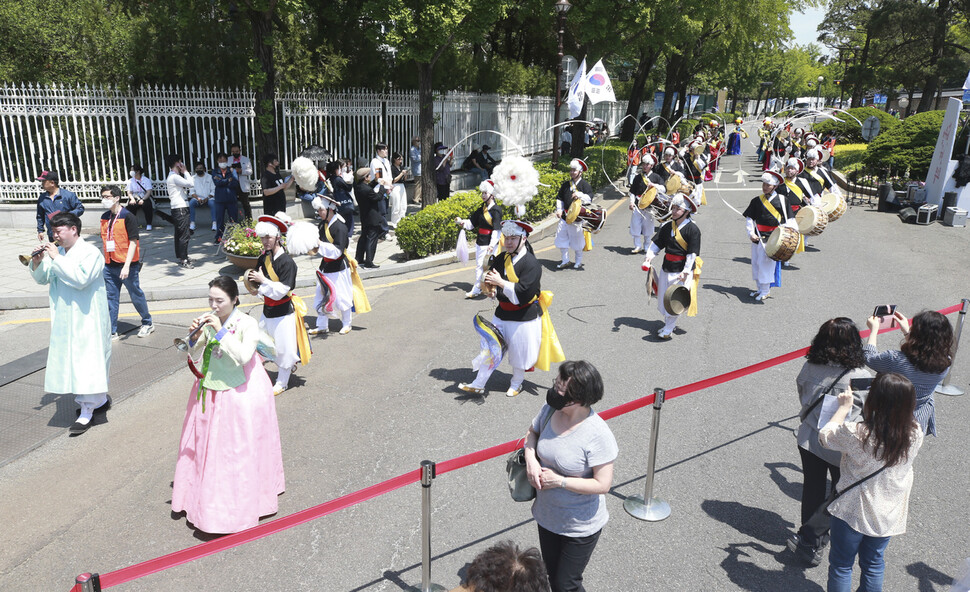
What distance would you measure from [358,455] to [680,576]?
274 centimetres

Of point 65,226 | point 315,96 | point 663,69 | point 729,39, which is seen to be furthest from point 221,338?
point 663,69

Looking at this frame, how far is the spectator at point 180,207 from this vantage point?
11727 millimetres

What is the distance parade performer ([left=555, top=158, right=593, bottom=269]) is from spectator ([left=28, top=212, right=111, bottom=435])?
24.1ft

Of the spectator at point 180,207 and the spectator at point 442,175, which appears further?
the spectator at point 442,175

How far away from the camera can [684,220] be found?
27.9 feet

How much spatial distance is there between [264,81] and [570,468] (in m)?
11.6

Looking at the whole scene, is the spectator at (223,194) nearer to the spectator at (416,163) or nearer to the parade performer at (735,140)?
the spectator at (416,163)

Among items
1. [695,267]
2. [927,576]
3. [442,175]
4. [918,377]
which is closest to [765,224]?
[695,267]

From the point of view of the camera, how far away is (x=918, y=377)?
13.8 ft

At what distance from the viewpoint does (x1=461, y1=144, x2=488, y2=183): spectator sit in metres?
20.2

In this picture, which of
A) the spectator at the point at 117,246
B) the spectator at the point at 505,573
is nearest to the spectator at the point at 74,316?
the spectator at the point at 117,246

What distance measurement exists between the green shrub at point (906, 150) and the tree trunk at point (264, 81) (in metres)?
17.8

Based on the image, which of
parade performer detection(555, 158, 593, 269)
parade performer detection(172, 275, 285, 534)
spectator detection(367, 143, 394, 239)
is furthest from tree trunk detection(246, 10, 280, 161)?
parade performer detection(172, 275, 285, 534)

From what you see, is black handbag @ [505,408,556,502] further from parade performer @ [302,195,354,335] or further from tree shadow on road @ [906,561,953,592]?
parade performer @ [302,195,354,335]
